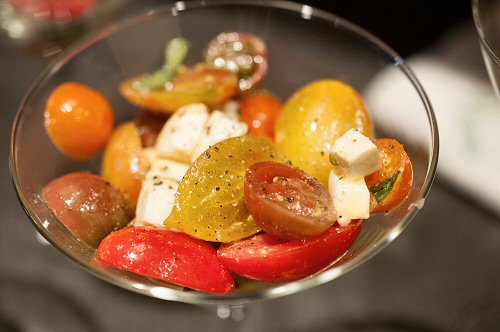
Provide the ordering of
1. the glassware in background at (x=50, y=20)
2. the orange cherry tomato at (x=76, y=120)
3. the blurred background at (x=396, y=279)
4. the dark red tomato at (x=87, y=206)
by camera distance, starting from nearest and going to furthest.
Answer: the dark red tomato at (x=87, y=206), the orange cherry tomato at (x=76, y=120), the blurred background at (x=396, y=279), the glassware in background at (x=50, y=20)

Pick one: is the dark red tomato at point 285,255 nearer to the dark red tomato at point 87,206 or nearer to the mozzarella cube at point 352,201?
the mozzarella cube at point 352,201

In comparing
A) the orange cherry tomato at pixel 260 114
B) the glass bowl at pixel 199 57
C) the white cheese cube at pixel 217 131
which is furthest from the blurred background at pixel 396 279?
the white cheese cube at pixel 217 131

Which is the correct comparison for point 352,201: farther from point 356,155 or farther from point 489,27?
point 489,27

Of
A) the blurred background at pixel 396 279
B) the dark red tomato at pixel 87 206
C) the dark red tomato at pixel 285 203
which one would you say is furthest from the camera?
the blurred background at pixel 396 279

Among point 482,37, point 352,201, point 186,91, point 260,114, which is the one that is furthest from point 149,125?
point 482,37

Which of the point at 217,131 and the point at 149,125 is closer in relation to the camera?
the point at 217,131

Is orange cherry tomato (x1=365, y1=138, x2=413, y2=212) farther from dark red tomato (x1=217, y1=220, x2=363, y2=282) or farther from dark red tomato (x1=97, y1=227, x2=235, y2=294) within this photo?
dark red tomato (x1=97, y1=227, x2=235, y2=294)
